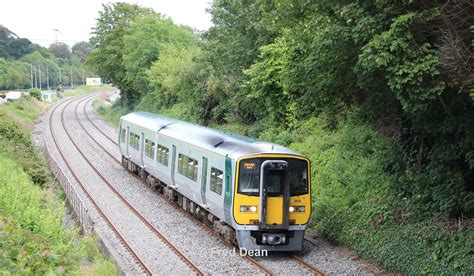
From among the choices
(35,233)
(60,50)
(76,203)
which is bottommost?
(76,203)

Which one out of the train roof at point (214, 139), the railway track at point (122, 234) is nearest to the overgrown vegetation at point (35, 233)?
the railway track at point (122, 234)

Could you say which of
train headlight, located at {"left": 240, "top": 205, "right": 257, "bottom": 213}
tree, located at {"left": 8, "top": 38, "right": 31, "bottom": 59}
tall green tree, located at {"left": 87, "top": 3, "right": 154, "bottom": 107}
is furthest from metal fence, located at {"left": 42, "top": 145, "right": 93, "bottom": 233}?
tree, located at {"left": 8, "top": 38, "right": 31, "bottom": 59}

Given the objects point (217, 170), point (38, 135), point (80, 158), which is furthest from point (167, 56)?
point (217, 170)

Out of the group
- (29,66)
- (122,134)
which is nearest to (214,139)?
(122,134)

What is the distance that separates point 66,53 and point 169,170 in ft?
477

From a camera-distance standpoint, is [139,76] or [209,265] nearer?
[209,265]

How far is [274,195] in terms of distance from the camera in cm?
1436

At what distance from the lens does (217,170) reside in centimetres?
1564

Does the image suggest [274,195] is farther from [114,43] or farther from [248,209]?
[114,43]

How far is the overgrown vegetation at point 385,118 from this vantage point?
10.9 meters

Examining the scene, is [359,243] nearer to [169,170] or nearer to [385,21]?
[385,21]

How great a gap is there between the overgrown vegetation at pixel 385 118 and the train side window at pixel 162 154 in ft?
15.3

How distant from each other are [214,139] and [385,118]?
4.69 metres

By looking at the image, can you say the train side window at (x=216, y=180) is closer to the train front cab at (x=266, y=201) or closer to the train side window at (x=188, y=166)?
the train front cab at (x=266, y=201)
